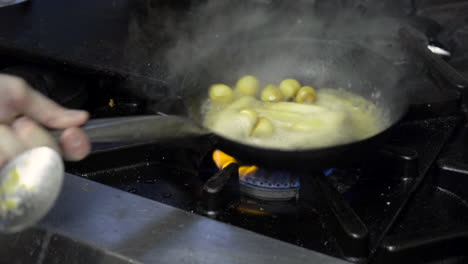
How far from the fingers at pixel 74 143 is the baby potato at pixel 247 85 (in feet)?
1.61

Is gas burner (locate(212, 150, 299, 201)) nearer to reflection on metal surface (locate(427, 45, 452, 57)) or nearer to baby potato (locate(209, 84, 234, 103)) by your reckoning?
baby potato (locate(209, 84, 234, 103))

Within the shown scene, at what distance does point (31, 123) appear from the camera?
65 centimetres

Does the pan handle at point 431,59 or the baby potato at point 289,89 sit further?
the baby potato at point 289,89

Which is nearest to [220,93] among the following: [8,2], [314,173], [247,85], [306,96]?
[247,85]

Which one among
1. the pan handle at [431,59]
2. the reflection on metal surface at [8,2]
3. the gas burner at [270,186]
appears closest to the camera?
the gas burner at [270,186]

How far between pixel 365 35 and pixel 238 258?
2.70ft

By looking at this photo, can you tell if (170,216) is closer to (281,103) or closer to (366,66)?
(281,103)

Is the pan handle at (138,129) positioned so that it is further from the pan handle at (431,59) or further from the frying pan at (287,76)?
the pan handle at (431,59)

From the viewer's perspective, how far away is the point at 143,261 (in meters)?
0.63

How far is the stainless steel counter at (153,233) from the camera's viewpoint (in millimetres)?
642

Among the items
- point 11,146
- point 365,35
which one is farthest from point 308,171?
point 365,35

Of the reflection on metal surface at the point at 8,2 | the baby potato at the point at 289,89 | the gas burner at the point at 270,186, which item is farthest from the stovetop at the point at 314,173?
the baby potato at the point at 289,89

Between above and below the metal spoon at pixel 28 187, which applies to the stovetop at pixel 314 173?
below

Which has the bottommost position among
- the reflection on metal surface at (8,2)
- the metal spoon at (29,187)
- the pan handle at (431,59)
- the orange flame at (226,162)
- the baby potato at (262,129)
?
the orange flame at (226,162)
